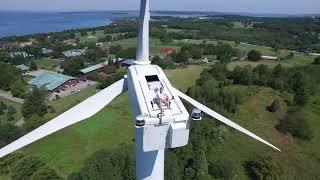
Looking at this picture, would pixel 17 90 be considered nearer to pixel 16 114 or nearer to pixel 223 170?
pixel 16 114

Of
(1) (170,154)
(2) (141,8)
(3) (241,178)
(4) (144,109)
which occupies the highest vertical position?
(2) (141,8)

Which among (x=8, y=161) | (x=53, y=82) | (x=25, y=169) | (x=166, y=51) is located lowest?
(x=53, y=82)

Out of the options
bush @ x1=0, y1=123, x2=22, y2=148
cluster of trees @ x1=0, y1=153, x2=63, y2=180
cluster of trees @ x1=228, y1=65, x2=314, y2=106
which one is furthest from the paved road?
cluster of trees @ x1=228, y1=65, x2=314, y2=106

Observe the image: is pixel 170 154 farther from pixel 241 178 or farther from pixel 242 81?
pixel 242 81

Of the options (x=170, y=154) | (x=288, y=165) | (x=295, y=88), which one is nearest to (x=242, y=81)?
(x=295, y=88)

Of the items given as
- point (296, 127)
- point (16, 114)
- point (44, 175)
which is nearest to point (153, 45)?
point (16, 114)

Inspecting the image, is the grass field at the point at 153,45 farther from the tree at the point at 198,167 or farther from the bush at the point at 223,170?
the tree at the point at 198,167

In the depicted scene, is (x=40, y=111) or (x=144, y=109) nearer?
(x=144, y=109)
